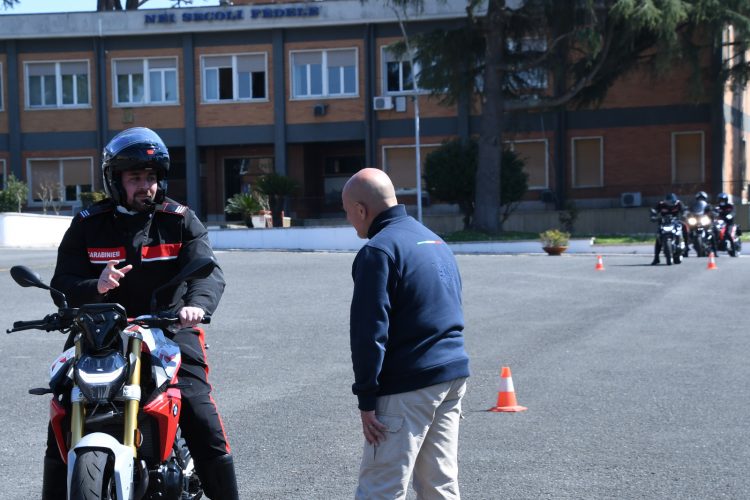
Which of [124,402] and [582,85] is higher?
[582,85]

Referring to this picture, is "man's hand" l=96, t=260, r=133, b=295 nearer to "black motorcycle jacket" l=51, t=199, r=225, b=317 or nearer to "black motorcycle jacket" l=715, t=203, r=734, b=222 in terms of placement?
"black motorcycle jacket" l=51, t=199, r=225, b=317

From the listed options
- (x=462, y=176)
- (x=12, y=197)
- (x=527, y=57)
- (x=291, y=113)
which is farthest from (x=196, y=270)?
(x=291, y=113)

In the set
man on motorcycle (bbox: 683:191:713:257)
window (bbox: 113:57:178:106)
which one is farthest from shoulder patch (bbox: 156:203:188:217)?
window (bbox: 113:57:178:106)

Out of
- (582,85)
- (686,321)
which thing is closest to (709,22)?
(582,85)

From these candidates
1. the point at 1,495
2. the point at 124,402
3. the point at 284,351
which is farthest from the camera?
the point at 284,351

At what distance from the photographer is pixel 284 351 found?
1269cm

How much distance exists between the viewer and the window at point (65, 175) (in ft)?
151

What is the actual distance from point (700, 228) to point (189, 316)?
84.9 ft

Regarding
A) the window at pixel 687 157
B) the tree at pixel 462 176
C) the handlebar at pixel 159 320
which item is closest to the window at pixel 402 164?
the tree at pixel 462 176

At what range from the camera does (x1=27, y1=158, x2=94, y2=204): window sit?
46.0 meters

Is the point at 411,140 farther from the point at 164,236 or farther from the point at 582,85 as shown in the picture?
the point at 164,236

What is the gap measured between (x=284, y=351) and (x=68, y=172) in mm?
35534

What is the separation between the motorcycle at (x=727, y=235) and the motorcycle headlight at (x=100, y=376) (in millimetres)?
27700

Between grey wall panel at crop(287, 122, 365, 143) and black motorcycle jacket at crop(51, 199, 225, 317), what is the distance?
3957 centimetres
